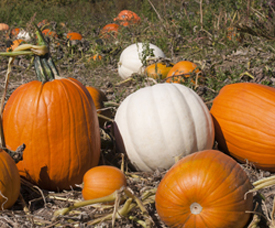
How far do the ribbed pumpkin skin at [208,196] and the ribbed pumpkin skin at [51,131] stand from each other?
79 centimetres

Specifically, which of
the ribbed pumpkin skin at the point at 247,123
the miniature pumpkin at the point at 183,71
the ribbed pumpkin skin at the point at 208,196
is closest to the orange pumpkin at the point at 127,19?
the miniature pumpkin at the point at 183,71

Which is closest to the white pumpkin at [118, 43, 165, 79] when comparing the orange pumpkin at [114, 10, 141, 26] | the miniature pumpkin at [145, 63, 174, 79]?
the miniature pumpkin at [145, 63, 174, 79]

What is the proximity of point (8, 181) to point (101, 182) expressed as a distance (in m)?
0.58

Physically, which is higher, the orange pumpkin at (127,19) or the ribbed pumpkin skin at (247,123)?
the orange pumpkin at (127,19)

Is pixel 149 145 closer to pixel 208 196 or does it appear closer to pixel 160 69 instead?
pixel 208 196

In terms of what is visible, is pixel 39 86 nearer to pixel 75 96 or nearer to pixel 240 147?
pixel 75 96

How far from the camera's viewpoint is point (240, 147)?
8.95 ft

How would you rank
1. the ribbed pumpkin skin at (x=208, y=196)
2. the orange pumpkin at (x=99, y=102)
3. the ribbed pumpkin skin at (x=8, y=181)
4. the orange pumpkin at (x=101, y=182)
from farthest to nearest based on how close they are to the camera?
1. the orange pumpkin at (x=99, y=102)
2. the orange pumpkin at (x=101, y=182)
3. the ribbed pumpkin skin at (x=8, y=181)
4. the ribbed pumpkin skin at (x=208, y=196)

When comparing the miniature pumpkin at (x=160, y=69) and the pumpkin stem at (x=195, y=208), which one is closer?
the pumpkin stem at (x=195, y=208)

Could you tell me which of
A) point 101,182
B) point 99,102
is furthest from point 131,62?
point 101,182

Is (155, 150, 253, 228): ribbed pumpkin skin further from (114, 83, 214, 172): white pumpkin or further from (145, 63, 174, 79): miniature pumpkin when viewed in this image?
(145, 63, 174, 79): miniature pumpkin

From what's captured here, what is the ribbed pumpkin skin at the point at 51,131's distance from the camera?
231cm

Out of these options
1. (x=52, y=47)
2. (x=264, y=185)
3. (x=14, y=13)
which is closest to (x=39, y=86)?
(x=264, y=185)

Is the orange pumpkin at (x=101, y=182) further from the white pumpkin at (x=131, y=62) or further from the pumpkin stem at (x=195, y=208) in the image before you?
the white pumpkin at (x=131, y=62)
